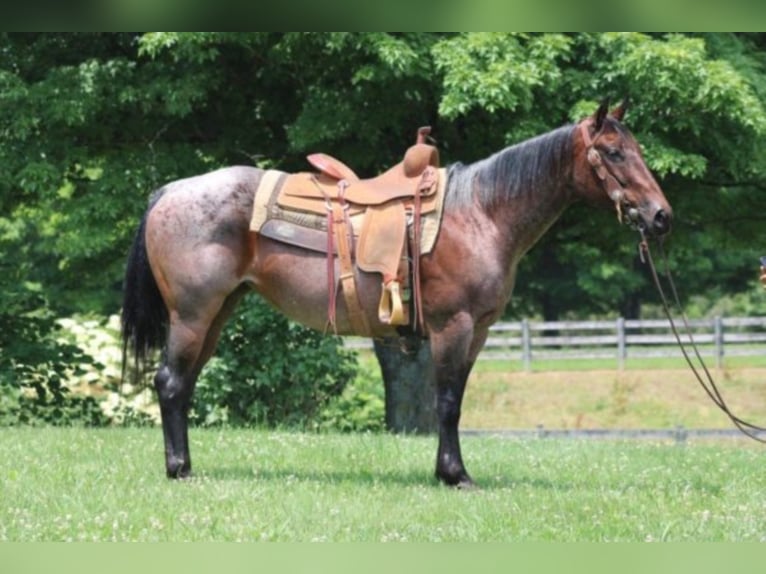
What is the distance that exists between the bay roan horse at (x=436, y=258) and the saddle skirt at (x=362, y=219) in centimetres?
8

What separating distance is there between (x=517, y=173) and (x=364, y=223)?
1002 mm

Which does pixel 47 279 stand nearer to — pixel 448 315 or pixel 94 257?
pixel 94 257

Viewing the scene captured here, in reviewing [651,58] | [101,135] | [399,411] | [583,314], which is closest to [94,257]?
[101,135]

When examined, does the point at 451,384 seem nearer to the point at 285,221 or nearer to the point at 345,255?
the point at 345,255

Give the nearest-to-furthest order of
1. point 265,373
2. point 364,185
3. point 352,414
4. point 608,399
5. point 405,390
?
point 364,185, point 265,373, point 405,390, point 352,414, point 608,399

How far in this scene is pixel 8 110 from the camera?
1235 cm

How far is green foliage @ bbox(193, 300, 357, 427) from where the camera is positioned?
1260 centimetres

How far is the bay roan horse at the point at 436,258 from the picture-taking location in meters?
7.05

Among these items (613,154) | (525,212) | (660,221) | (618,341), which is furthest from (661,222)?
(618,341)

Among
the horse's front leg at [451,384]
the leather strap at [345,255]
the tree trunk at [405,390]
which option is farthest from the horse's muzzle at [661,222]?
the tree trunk at [405,390]

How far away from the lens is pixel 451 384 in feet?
23.3

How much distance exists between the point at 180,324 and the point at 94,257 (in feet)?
25.7

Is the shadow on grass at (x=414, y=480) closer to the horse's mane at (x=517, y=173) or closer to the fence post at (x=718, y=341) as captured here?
the horse's mane at (x=517, y=173)

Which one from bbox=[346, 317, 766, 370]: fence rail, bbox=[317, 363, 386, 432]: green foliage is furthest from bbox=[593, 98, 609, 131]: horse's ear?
bbox=[346, 317, 766, 370]: fence rail
